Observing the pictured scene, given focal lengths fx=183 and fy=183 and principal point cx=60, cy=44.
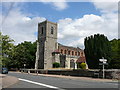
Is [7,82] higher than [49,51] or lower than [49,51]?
lower

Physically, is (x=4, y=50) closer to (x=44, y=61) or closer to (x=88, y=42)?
(x=88, y=42)

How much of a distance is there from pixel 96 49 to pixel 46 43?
1196 inches

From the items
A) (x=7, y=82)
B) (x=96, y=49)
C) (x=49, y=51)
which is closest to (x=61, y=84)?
(x=7, y=82)

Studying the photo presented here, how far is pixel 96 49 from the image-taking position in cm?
3978

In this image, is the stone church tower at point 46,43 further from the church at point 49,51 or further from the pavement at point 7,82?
the pavement at point 7,82

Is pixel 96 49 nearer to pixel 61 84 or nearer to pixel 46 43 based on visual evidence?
pixel 61 84

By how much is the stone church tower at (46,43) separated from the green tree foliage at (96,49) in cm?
2679

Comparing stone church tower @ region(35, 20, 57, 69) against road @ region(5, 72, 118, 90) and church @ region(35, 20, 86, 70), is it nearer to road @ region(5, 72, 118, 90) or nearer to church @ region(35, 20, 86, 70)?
church @ region(35, 20, 86, 70)

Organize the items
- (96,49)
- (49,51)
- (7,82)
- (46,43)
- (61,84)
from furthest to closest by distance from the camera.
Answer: (49,51), (46,43), (96,49), (7,82), (61,84)

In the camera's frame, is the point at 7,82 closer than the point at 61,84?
No

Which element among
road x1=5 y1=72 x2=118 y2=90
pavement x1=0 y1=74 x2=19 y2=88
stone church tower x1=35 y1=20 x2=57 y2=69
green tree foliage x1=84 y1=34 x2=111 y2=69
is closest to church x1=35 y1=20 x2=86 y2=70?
stone church tower x1=35 y1=20 x2=57 y2=69

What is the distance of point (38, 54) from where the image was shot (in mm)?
68375

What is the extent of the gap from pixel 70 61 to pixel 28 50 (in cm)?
1688

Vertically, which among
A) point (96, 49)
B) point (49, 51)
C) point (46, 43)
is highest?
point (46, 43)
